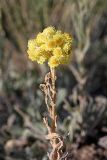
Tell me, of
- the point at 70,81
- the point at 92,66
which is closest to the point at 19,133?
the point at 70,81

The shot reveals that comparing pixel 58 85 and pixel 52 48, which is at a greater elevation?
pixel 58 85

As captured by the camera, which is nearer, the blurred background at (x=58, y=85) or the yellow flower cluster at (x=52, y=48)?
the yellow flower cluster at (x=52, y=48)

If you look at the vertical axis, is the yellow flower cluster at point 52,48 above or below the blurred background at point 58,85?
below

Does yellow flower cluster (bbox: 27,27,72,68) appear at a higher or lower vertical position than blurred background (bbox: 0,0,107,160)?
lower

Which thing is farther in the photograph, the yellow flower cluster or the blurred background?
the blurred background

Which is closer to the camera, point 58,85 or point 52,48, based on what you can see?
point 52,48
